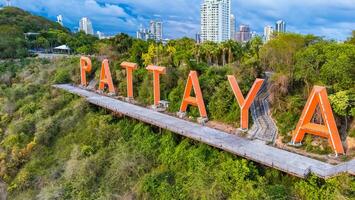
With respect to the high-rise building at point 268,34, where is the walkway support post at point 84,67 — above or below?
below

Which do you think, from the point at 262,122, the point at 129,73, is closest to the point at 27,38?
the point at 129,73

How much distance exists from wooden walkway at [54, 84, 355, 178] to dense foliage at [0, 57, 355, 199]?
53 centimetres

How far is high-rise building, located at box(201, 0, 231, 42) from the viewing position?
80625 millimetres

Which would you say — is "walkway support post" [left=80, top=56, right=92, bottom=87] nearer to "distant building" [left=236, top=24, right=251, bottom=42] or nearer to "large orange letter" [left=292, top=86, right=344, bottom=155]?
"large orange letter" [left=292, top=86, right=344, bottom=155]

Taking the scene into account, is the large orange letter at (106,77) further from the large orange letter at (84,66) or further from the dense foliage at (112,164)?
the large orange letter at (84,66)

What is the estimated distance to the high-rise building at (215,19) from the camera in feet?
265

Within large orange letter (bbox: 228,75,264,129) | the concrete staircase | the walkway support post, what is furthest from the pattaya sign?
the walkway support post

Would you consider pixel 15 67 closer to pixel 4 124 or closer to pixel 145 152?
pixel 4 124

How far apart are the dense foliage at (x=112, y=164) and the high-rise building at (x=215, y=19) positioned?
170 ft

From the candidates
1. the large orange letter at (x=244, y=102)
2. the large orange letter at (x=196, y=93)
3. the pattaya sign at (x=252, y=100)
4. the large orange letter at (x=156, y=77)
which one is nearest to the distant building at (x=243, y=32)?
the pattaya sign at (x=252, y=100)

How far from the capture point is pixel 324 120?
1952cm

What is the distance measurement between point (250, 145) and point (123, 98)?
17730mm

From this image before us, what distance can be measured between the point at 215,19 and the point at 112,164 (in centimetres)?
6367

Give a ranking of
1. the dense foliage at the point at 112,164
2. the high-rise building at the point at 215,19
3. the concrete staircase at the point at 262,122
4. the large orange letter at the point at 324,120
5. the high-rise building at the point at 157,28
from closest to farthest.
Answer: the dense foliage at the point at 112,164 < the large orange letter at the point at 324,120 < the concrete staircase at the point at 262,122 < the high-rise building at the point at 215,19 < the high-rise building at the point at 157,28
